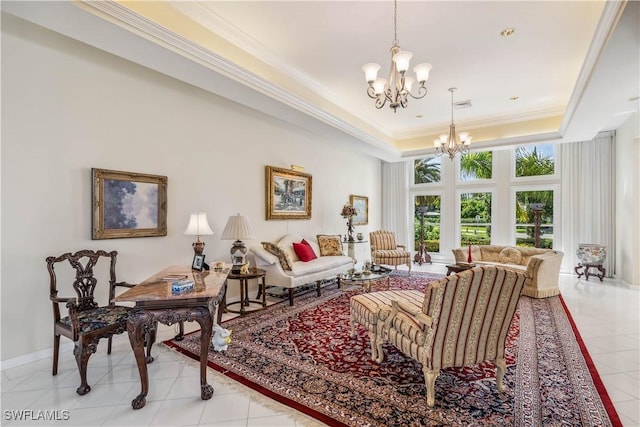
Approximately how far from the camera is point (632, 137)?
5.26 meters

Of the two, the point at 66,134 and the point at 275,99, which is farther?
the point at 275,99

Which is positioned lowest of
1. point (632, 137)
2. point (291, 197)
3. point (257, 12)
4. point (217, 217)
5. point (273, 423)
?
point (273, 423)

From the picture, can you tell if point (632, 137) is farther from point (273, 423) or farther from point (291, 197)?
point (273, 423)

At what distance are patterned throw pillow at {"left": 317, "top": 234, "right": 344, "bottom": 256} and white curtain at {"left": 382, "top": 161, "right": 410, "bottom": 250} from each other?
3413mm

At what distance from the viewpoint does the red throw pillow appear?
210 inches

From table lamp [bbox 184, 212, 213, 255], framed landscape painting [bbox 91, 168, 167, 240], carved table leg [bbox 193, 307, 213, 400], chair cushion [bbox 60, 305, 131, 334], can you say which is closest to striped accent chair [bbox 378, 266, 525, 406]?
carved table leg [bbox 193, 307, 213, 400]

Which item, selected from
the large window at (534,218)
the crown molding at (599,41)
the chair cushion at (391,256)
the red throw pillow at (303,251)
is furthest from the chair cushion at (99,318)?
the large window at (534,218)

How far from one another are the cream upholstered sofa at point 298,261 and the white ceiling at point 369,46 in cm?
215

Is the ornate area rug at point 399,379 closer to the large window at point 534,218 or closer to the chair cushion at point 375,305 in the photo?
the chair cushion at point 375,305

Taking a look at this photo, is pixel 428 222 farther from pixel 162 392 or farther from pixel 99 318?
→ pixel 99 318

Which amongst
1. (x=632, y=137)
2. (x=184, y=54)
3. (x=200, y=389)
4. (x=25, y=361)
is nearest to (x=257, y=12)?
(x=184, y=54)

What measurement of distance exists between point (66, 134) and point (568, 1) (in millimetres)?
5160

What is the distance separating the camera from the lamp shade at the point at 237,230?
4062 mm

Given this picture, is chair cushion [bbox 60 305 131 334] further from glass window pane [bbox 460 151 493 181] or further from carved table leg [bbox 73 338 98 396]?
glass window pane [bbox 460 151 493 181]
